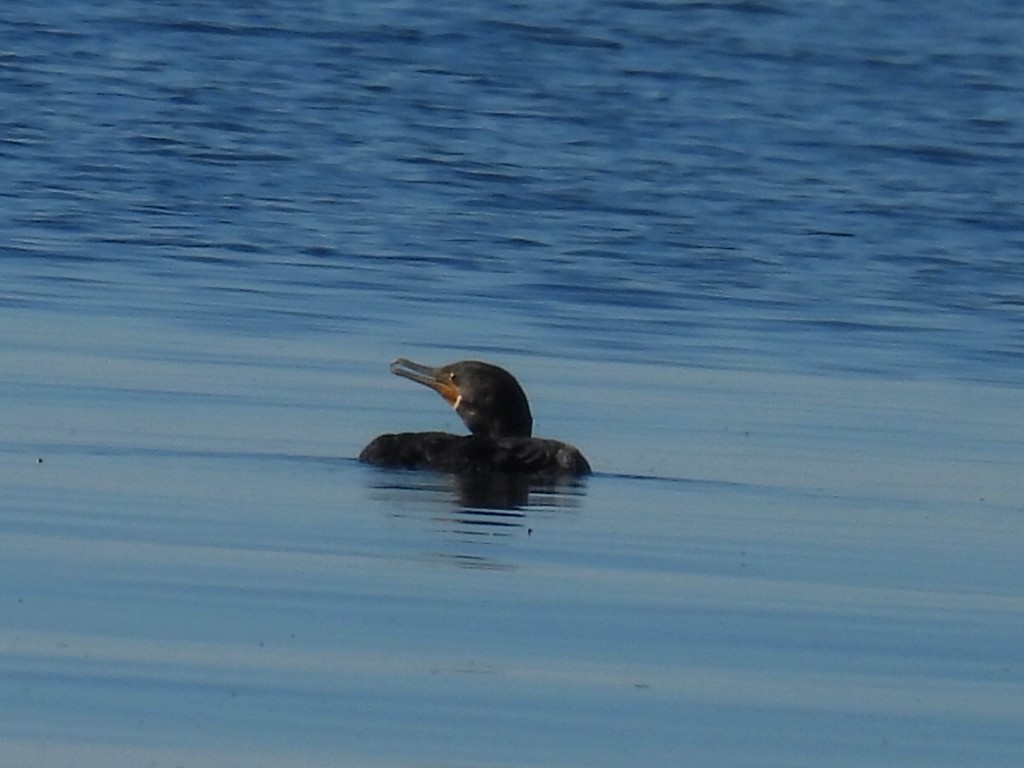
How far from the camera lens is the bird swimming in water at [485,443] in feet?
38.8

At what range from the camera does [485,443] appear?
39.6 feet

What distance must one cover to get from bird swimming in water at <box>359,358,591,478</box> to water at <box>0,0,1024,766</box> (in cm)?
14

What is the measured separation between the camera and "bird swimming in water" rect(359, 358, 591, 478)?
11.8 metres

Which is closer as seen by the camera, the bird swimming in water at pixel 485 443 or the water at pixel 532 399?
the water at pixel 532 399

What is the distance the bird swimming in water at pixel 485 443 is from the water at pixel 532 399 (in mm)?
→ 145

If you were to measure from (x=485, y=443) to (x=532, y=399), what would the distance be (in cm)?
197

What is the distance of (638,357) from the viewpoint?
15.4 meters

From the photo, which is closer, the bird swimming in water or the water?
the water

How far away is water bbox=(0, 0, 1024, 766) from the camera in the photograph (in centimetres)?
806

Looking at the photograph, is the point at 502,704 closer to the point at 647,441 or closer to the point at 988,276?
the point at 647,441

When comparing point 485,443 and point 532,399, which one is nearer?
point 485,443

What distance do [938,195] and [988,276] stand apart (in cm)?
438

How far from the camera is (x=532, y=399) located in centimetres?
1403

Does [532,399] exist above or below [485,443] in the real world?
above
